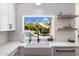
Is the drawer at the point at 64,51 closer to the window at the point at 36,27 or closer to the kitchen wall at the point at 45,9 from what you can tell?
the window at the point at 36,27

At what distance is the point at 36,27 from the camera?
4543 mm

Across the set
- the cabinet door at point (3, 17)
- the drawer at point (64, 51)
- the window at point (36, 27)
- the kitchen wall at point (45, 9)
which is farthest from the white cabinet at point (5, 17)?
the drawer at point (64, 51)

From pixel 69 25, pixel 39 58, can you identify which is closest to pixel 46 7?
pixel 69 25

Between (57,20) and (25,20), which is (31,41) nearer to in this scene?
(25,20)

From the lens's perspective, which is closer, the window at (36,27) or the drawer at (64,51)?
the drawer at (64,51)

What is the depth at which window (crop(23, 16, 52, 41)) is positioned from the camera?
14.8 ft

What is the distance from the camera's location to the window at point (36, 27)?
14.8ft

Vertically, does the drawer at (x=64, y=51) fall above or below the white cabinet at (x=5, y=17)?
below

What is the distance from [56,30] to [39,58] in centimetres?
326

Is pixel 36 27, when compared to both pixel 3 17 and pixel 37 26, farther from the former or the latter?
pixel 3 17

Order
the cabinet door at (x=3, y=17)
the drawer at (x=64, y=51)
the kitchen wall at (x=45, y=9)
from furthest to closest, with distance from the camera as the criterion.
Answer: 1. the kitchen wall at (x=45, y=9)
2. the drawer at (x=64, y=51)
3. the cabinet door at (x=3, y=17)

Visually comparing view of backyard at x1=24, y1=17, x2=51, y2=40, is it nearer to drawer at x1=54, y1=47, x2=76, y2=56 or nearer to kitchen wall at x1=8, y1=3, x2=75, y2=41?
kitchen wall at x1=8, y1=3, x2=75, y2=41

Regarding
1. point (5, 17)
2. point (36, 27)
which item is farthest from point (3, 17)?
point (36, 27)

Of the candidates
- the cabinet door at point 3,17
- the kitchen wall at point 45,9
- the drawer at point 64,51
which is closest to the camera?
the cabinet door at point 3,17
